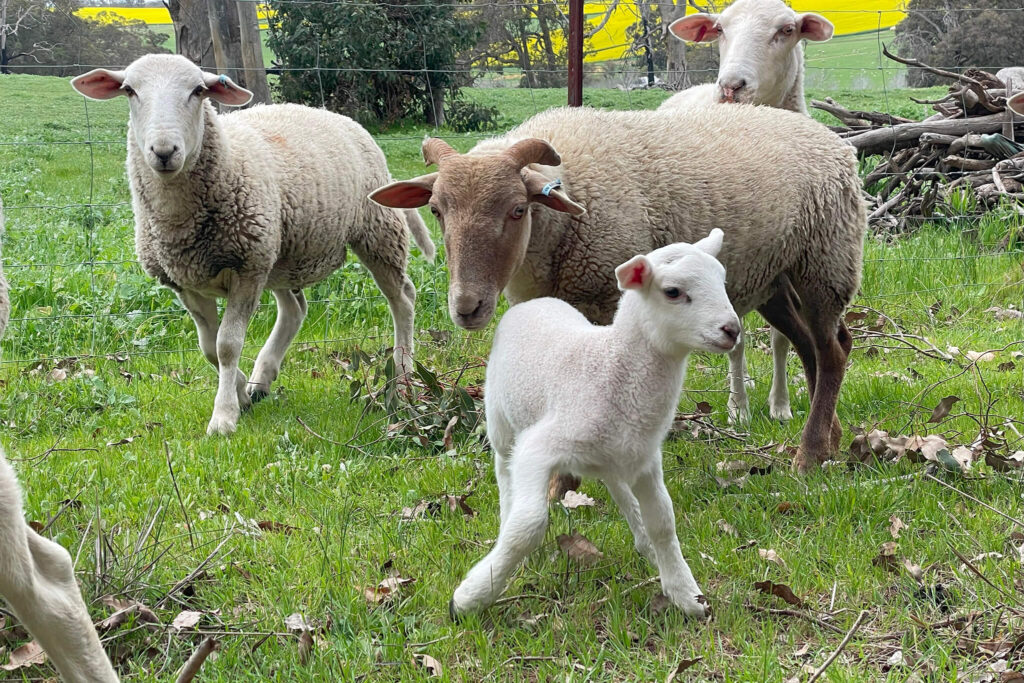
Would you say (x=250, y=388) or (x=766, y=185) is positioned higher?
(x=766, y=185)

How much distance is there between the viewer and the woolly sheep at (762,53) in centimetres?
562

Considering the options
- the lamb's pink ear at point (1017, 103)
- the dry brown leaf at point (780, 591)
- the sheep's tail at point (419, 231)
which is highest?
the lamb's pink ear at point (1017, 103)

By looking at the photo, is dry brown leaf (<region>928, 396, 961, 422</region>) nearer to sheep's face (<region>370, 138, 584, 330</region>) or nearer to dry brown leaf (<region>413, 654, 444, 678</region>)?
sheep's face (<region>370, 138, 584, 330</region>)

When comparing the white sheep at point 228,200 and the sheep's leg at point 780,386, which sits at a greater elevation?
the white sheep at point 228,200

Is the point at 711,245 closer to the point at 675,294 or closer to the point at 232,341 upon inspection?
the point at 675,294

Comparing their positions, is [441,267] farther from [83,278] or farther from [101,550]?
[101,550]

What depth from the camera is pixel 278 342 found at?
20.1ft

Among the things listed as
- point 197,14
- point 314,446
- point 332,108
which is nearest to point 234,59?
point 197,14

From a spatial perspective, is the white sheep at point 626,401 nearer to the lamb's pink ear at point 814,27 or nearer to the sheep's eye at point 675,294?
the sheep's eye at point 675,294

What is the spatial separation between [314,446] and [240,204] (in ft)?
4.50

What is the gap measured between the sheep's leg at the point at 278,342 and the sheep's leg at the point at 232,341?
0.40m

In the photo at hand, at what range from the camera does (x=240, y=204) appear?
526 centimetres

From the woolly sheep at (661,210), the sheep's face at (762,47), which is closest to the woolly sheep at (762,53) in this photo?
the sheep's face at (762,47)

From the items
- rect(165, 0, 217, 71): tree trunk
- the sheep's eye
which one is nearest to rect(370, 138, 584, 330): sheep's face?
the sheep's eye
